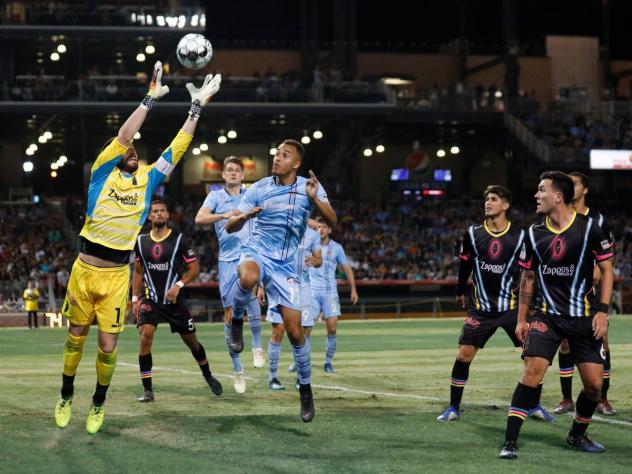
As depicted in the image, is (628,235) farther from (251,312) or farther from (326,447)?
(326,447)

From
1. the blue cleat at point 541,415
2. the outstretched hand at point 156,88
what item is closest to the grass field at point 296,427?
the blue cleat at point 541,415

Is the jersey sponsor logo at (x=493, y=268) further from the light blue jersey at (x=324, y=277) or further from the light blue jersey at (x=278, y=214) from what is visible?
the light blue jersey at (x=324, y=277)

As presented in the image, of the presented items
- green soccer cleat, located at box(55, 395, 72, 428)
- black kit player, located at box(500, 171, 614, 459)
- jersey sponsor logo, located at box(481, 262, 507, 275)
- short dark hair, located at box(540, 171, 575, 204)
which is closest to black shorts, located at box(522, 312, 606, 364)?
black kit player, located at box(500, 171, 614, 459)

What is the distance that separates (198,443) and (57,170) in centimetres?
5009

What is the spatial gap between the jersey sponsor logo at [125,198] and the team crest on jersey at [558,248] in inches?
153

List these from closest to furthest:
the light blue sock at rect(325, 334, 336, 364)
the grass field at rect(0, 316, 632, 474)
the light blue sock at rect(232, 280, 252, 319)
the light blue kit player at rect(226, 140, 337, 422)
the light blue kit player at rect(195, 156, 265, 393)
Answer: the grass field at rect(0, 316, 632, 474), the light blue kit player at rect(226, 140, 337, 422), the light blue sock at rect(232, 280, 252, 319), the light blue kit player at rect(195, 156, 265, 393), the light blue sock at rect(325, 334, 336, 364)

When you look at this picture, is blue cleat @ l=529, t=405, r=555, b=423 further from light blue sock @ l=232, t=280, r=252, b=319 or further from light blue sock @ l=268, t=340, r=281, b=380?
light blue sock @ l=268, t=340, r=281, b=380

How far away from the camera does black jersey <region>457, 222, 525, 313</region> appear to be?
37.2 ft

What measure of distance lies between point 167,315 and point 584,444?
552 centimetres

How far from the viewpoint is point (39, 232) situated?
45.8 metres

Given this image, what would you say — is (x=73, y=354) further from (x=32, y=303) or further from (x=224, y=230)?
(x=32, y=303)

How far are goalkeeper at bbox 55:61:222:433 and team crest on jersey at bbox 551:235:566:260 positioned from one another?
3828mm

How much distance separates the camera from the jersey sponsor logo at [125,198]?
10.2 metres

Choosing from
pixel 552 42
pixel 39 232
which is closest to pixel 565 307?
pixel 39 232
